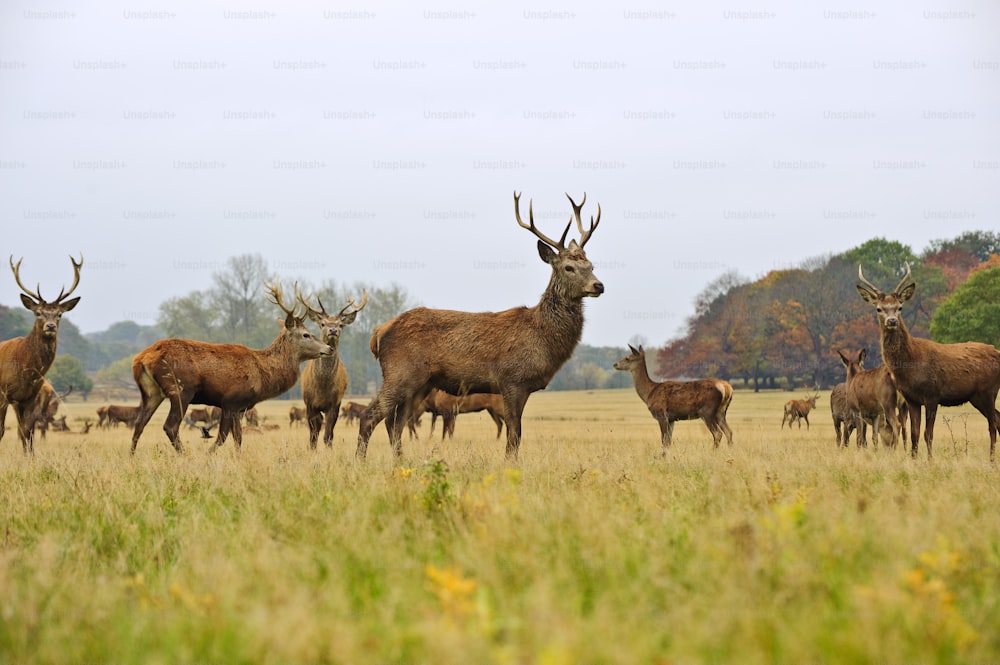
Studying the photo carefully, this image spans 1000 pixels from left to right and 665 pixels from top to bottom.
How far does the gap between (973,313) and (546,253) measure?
30276 mm

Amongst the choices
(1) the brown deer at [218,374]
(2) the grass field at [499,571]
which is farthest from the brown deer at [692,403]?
(2) the grass field at [499,571]

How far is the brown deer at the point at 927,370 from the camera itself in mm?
11016

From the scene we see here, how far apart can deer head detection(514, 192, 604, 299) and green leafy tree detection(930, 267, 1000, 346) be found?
28718 mm

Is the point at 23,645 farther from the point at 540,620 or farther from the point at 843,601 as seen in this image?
the point at 843,601

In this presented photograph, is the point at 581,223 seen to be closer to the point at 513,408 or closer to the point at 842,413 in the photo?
the point at 513,408

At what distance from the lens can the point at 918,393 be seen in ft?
36.5

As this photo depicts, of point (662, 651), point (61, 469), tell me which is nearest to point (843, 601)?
point (662, 651)

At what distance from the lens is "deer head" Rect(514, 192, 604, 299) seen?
402 inches

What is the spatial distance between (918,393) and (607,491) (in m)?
6.54

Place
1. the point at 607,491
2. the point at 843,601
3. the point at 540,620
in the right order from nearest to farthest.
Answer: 1. the point at 540,620
2. the point at 843,601
3. the point at 607,491

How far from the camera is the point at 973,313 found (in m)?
34.9

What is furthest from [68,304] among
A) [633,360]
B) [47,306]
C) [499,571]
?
[499,571]

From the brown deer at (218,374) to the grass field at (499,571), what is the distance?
4579mm

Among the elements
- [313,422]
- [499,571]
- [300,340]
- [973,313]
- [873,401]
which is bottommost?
[499,571]
